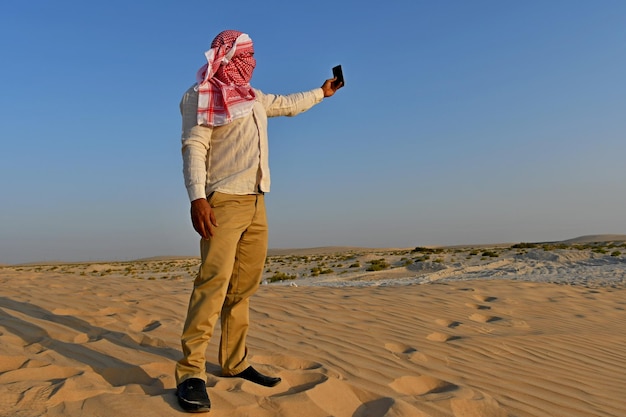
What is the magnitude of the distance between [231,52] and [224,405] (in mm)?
1944

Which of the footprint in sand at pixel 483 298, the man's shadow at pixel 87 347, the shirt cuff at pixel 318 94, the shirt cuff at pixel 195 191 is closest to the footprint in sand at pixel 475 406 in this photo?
the man's shadow at pixel 87 347

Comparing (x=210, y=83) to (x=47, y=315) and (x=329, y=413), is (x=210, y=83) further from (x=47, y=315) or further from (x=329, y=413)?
(x=47, y=315)

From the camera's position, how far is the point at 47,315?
16.6 feet

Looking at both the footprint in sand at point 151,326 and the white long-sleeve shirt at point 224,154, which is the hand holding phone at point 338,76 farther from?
the footprint in sand at point 151,326

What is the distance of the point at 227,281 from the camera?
275 centimetres

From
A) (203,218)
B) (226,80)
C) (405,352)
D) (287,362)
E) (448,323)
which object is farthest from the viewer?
(448,323)

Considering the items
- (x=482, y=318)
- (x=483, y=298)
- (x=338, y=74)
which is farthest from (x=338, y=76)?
(x=483, y=298)

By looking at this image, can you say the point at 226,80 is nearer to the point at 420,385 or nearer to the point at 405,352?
the point at 420,385

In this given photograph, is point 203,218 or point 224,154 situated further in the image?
point 224,154

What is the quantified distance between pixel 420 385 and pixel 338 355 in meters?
0.76

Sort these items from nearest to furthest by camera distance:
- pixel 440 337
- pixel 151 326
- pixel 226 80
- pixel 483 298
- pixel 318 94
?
pixel 226 80, pixel 318 94, pixel 151 326, pixel 440 337, pixel 483 298

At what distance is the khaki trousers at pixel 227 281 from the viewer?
2.64 meters

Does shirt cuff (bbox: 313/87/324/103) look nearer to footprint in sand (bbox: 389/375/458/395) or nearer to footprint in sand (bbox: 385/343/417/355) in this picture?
footprint in sand (bbox: 389/375/458/395)

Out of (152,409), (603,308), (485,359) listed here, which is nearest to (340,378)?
(152,409)
